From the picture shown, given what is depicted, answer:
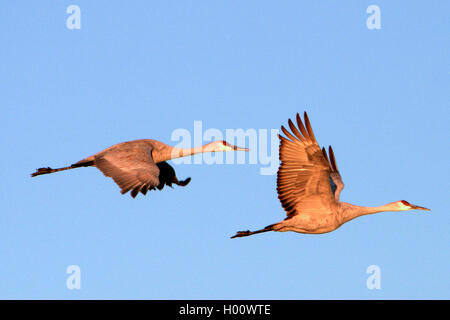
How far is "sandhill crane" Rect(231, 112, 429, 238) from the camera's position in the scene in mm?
14805

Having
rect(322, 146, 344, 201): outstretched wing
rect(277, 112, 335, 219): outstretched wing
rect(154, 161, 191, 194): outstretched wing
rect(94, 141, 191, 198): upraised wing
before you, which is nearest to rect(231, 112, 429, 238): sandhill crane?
rect(277, 112, 335, 219): outstretched wing

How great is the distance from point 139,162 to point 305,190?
9.07 ft

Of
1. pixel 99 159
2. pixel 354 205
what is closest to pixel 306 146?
pixel 354 205

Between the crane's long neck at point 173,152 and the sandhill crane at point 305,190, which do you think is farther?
the crane's long neck at point 173,152

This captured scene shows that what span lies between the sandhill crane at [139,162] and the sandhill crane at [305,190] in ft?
6.20

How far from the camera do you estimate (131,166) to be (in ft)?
49.3

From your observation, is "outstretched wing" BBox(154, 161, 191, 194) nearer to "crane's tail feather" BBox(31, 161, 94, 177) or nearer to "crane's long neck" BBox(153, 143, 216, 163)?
"crane's long neck" BBox(153, 143, 216, 163)

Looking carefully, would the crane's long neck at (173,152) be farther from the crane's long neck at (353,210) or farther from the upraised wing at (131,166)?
the crane's long neck at (353,210)

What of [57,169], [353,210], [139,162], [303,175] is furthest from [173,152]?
[353,210]

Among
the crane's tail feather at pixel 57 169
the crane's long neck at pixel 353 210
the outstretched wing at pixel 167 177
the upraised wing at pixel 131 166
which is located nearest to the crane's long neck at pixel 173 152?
the upraised wing at pixel 131 166

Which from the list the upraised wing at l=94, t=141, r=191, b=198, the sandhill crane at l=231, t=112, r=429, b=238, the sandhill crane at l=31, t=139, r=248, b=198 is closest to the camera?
the upraised wing at l=94, t=141, r=191, b=198

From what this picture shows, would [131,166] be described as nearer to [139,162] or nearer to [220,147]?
[139,162]

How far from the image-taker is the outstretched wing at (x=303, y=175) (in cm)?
1477

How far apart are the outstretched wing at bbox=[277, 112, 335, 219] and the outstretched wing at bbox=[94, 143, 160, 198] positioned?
2101 millimetres
